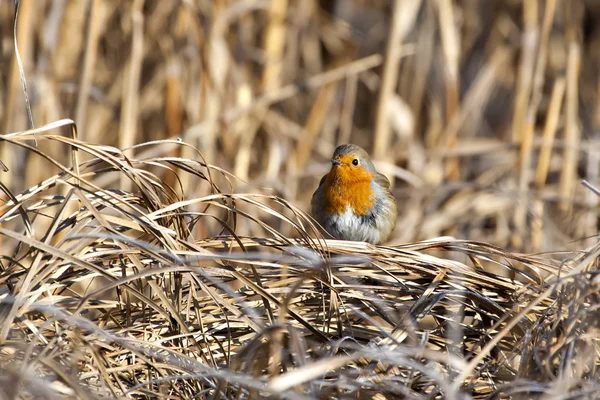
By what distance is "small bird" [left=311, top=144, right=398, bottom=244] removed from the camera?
3.23 metres

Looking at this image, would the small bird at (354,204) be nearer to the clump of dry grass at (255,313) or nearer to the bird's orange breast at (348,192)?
the bird's orange breast at (348,192)

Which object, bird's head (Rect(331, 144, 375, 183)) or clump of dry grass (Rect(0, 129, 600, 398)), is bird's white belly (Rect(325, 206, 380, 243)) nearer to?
bird's head (Rect(331, 144, 375, 183))

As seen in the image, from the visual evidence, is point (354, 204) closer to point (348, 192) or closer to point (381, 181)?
point (348, 192)

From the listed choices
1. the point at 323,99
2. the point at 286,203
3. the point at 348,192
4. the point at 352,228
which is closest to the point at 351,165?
the point at 348,192

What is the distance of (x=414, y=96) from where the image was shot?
5086mm

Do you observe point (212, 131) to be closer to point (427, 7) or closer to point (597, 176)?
point (427, 7)

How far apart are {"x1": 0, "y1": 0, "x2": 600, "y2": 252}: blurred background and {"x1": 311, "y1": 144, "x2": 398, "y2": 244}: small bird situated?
695 millimetres

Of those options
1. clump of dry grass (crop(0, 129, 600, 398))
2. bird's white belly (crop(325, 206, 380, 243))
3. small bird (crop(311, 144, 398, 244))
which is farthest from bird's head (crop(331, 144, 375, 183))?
clump of dry grass (crop(0, 129, 600, 398))

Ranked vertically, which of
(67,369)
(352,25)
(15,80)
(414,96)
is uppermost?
(352,25)

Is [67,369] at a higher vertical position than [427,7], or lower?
lower

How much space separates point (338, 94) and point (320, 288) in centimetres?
369

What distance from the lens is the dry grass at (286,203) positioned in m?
1.68

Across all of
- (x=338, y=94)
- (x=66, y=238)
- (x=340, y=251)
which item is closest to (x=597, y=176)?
(x=338, y=94)

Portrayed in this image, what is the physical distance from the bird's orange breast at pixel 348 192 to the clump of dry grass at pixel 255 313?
1076 mm
